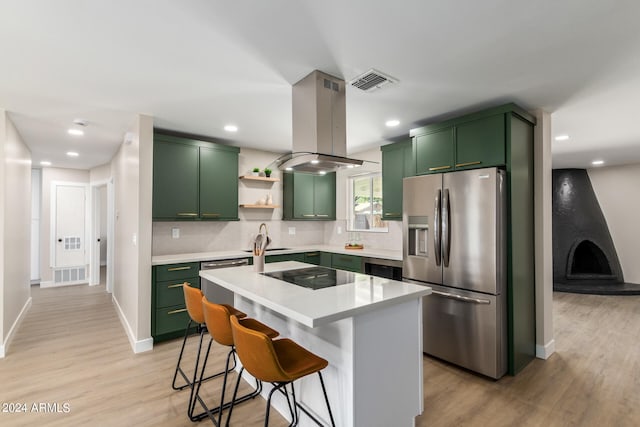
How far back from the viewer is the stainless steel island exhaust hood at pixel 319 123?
2.37 metres

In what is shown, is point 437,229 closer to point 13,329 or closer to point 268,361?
point 268,361

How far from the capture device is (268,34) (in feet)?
6.21

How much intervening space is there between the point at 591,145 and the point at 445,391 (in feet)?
14.0

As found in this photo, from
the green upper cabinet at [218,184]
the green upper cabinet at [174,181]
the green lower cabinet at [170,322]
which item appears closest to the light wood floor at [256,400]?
the green lower cabinet at [170,322]

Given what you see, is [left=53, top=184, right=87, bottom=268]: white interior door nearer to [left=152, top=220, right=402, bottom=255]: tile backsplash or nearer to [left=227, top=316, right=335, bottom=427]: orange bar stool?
[left=152, top=220, right=402, bottom=255]: tile backsplash

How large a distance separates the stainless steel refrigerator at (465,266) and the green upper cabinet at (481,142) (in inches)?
6.5

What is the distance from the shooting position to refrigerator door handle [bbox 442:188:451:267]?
9.92ft

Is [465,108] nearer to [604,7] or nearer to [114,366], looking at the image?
[604,7]

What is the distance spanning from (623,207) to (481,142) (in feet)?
19.0

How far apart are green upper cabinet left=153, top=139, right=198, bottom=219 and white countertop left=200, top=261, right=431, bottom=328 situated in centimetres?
172

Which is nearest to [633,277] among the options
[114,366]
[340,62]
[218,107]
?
[340,62]

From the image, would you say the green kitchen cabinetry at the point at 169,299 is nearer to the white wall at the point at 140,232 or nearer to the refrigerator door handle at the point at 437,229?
the white wall at the point at 140,232

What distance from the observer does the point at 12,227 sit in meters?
3.55

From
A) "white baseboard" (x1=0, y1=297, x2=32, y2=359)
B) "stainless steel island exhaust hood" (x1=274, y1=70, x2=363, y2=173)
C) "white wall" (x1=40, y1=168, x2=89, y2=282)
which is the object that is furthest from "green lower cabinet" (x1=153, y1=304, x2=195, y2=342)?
"white wall" (x1=40, y1=168, x2=89, y2=282)
